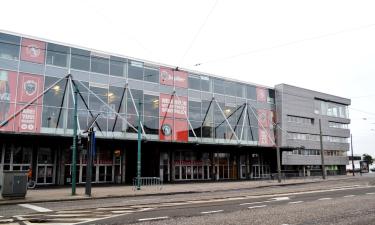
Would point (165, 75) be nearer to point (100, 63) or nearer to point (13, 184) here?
point (100, 63)

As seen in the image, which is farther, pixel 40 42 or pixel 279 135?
pixel 279 135

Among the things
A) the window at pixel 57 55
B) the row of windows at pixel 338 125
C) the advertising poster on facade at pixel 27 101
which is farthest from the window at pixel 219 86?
the row of windows at pixel 338 125

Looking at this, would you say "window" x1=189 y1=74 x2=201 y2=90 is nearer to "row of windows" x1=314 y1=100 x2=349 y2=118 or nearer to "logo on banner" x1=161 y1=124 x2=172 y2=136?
"logo on banner" x1=161 y1=124 x2=172 y2=136

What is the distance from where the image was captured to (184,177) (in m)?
43.2

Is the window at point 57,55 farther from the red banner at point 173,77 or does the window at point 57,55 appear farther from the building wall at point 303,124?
the building wall at point 303,124

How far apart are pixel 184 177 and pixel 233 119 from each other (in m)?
9.55

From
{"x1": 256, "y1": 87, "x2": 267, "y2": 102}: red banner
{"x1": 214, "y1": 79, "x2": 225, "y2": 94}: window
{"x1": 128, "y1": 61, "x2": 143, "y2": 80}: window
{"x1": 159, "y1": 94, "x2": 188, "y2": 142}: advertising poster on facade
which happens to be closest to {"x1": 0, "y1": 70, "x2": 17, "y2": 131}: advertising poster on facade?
{"x1": 128, "y1": 61, "x2": 143, "y2": 80}: window

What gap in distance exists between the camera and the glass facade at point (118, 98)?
104 feet

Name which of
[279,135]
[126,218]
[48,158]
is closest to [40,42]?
[48,158]

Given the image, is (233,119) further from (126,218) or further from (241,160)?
(126,218)

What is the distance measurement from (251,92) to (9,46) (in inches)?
1190

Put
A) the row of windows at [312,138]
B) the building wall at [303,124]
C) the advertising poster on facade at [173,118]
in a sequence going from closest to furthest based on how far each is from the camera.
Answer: the advertising poster on facade at [173,118] → the building wall at [303,124] → the row of windows at [312,138]

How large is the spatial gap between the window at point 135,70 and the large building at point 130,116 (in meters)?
0.11

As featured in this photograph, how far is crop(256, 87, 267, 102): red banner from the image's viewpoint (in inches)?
1976
